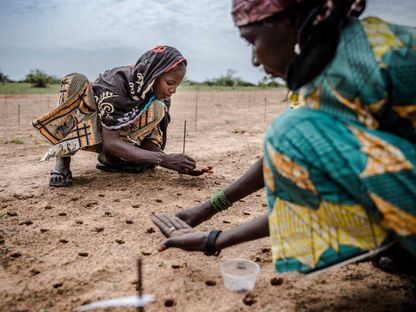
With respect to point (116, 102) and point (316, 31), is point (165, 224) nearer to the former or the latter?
point (316, 31)

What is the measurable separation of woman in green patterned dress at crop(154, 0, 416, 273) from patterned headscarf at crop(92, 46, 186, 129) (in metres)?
1.97

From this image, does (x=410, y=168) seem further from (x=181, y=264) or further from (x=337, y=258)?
(x=181, y=264)

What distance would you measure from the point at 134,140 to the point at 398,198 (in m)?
2.98

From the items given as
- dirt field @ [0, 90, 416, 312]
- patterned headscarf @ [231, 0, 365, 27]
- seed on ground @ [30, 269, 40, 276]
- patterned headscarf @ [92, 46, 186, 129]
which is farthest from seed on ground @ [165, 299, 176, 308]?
patterned headscarf @ [92, 46, 186, 129]

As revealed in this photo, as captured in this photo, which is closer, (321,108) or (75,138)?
(321,108)

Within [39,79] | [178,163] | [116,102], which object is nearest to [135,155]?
[178,163]

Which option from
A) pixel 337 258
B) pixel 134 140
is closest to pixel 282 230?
pixel 337 258

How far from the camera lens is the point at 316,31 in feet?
4.79

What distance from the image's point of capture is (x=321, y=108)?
1490 millimetres

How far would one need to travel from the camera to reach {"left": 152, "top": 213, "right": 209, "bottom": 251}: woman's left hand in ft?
6.25

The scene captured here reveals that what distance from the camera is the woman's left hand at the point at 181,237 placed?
191 cm

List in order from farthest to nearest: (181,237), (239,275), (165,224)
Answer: (165,224), (239,275), (181,237)

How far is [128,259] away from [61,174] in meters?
1.73

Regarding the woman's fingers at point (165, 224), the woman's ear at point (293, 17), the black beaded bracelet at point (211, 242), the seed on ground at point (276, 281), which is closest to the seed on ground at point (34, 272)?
the woman's fingers at point (165, 224)
